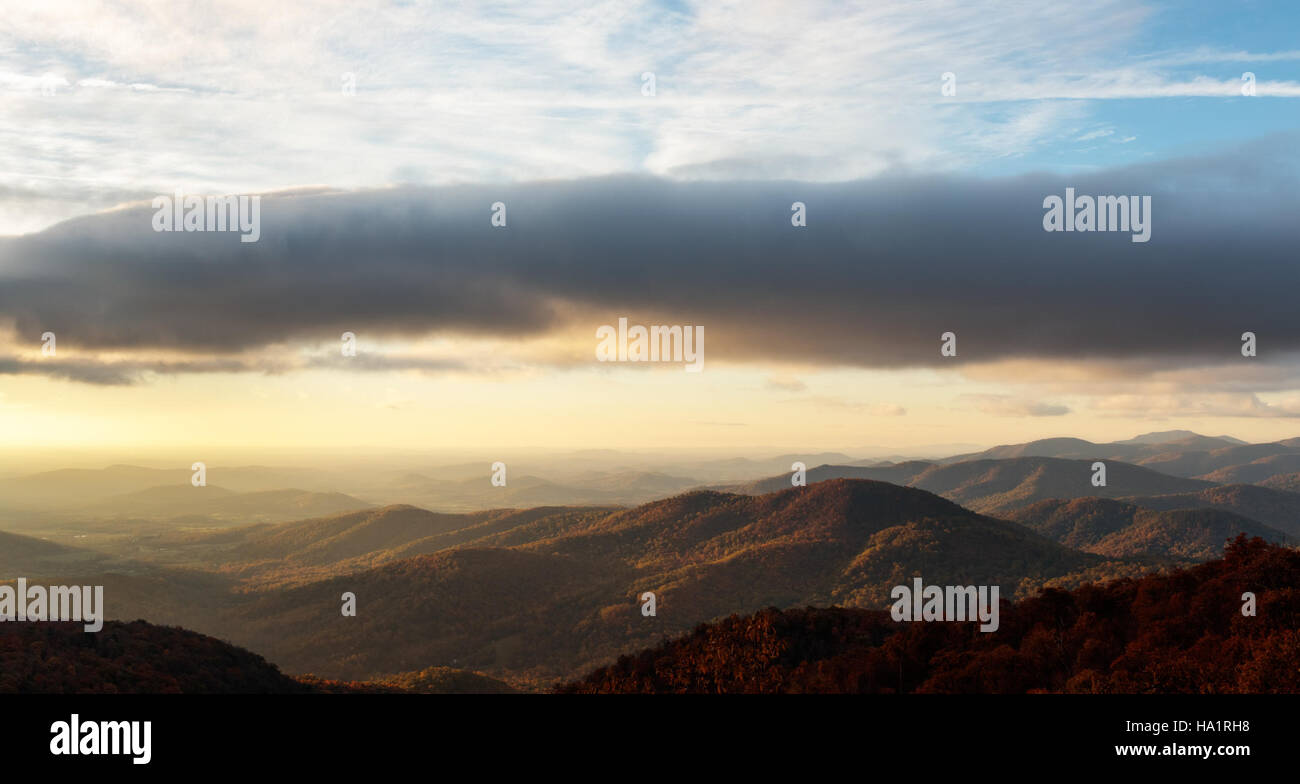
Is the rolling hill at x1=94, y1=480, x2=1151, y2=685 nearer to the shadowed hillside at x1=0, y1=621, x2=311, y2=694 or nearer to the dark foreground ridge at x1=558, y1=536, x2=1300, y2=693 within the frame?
the shadowed hillside at x1=0, y1=621, x2=311, y2=694

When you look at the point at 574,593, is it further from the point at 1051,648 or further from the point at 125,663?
the point at 1051,648

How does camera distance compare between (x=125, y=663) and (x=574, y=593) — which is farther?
(x=574, y=593)

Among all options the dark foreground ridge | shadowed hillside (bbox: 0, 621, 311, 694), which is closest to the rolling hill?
shadowed hillside (bbox: 0, 621, 311, 694)

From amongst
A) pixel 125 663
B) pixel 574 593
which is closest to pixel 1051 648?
pixel 125 663

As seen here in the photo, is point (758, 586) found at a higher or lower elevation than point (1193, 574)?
lower
